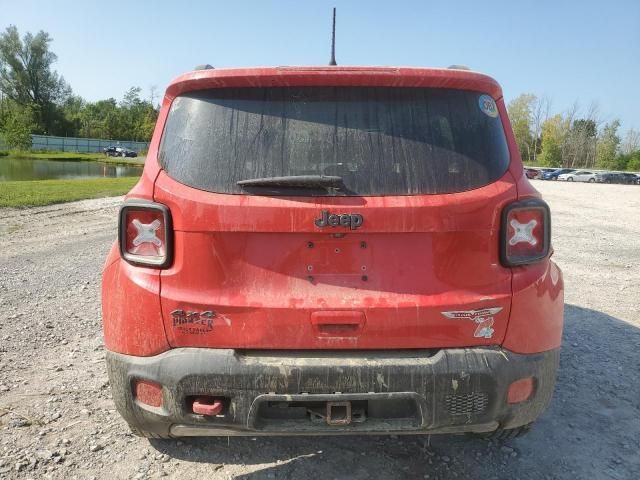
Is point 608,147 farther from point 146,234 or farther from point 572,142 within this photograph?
point 146,234

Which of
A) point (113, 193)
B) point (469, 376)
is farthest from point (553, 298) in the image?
point (113, 193)

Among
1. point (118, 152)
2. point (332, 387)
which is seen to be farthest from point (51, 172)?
point (118, 152)

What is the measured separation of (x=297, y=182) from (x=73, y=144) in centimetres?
8725

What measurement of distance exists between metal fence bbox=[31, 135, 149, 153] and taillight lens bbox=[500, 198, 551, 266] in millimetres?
78704

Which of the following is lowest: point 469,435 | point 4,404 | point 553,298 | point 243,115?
point 4,404

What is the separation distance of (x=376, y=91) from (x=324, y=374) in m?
1.27

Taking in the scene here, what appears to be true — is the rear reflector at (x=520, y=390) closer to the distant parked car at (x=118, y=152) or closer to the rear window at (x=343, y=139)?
the rear window at (x=343, y=139)

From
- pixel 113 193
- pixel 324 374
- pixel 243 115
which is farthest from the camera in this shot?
pixel 113 193

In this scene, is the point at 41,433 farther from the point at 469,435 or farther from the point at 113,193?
the point at 113,193

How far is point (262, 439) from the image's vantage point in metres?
3.06

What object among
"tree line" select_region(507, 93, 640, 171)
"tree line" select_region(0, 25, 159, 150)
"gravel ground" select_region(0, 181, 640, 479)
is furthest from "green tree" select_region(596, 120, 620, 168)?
"gravel ground" select_region(0, 181, 640, 479)

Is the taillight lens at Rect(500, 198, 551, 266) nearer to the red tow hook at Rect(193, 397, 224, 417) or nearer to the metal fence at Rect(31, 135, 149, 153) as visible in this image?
the red tow hook at Rect(193, 397, 224, 417)

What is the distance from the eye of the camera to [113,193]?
60.5 ft

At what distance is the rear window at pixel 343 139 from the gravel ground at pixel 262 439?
159 cm
